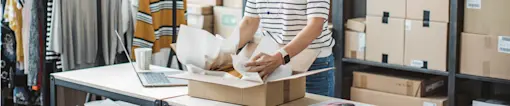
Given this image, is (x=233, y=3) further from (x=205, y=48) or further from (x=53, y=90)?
(x=205, y=48)

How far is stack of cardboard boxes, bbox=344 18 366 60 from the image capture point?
12.9 ft

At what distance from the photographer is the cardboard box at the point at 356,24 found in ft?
12.9

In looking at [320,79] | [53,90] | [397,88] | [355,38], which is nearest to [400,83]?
[397,88]

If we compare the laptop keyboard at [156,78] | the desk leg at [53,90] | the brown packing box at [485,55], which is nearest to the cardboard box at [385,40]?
the brown packing box at [485,55]

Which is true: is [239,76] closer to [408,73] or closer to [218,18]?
[408,73]

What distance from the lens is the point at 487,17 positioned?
3395mm

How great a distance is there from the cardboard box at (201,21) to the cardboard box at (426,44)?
1.61 m

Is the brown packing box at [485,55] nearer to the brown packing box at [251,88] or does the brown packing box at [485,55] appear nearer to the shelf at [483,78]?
the shelf at [483,78]

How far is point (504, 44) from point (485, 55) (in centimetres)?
11

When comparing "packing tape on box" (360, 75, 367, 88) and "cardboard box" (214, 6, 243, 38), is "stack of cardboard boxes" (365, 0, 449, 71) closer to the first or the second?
"packing tape on box" (360, 75, 367, 88)

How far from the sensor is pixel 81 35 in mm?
3740

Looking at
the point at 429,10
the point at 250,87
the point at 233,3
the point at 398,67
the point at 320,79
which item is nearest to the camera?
the point at 250,87

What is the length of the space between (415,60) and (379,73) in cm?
33

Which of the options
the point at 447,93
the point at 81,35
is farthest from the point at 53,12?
the point at 447,93
